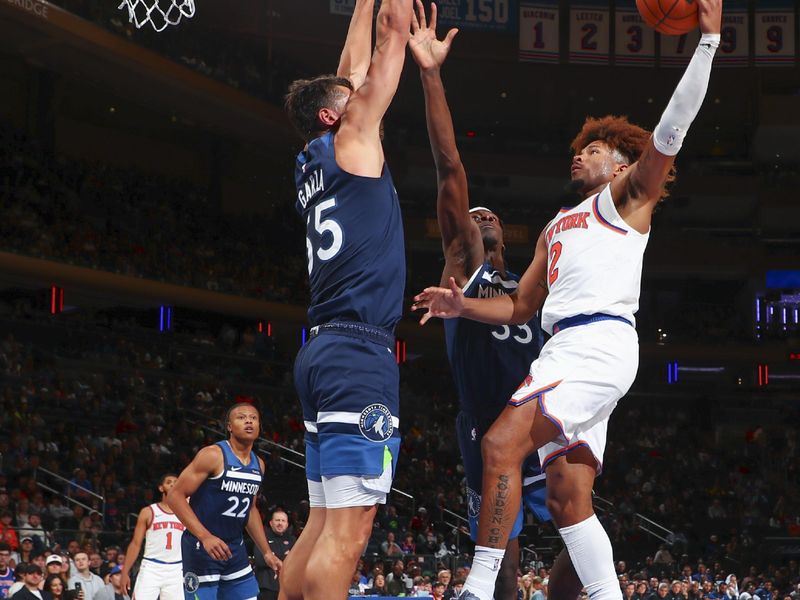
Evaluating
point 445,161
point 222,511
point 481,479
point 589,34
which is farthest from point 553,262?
point 589,34

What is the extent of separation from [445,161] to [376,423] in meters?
2.08

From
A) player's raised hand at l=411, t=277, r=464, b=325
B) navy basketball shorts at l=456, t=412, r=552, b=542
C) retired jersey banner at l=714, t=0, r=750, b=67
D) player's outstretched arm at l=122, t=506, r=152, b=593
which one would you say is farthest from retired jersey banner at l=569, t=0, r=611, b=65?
player's raised hand at l=411, t=277, r=464, b=325

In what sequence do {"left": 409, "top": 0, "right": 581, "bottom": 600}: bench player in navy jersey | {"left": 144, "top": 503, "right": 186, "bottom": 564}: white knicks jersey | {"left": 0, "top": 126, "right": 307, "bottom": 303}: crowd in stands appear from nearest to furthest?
{"left": 409, "top": 0, "right": 581, "bottom": 600}: bench player in navy jersey
{"left": 144, "top": 503, "right": 186, "bottom": 564}: white knicks jersey
{"left": 0, "top": 126, "right": 307, "bottom": 303}: crowd in stands

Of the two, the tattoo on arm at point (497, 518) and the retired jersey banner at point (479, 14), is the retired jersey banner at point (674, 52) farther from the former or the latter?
the tattoo on arm at point (497, 518)

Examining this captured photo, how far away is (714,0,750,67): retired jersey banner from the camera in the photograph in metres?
31.4

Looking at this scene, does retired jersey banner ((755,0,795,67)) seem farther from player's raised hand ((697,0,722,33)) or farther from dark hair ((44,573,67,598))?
player's raised hand ((697,0,722,33))

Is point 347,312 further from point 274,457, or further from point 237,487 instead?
point 274,457

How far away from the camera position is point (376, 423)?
4.54 m

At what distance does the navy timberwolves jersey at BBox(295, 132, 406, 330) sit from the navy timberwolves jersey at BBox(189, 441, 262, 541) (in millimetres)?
4292

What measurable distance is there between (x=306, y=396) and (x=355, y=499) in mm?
534

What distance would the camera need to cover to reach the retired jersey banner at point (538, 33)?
31.2 m

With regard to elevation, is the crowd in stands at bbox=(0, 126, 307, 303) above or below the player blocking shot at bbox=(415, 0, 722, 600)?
above

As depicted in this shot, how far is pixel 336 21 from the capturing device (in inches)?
1278

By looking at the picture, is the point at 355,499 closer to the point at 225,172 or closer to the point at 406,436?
the point at 406,436
